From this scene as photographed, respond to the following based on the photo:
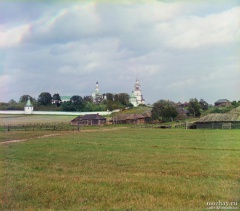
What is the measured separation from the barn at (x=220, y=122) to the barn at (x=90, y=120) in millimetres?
16137

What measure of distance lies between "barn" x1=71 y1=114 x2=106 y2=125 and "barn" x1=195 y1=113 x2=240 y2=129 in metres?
16.1

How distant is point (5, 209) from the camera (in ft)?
26.5

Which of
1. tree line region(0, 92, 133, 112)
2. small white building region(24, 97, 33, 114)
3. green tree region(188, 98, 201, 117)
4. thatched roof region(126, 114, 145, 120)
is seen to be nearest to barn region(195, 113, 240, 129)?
tree line region(0, 92, 133, 112)

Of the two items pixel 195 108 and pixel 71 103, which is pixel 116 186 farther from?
pixel 195 108

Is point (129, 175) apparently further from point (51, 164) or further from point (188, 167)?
point (51, 164)

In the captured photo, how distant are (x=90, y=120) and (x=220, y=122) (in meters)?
21.1

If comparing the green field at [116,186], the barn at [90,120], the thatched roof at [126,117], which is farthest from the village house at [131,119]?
the green field at [116,186]

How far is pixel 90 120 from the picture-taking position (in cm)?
5541

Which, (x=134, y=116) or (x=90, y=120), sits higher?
(x=134, y=116)

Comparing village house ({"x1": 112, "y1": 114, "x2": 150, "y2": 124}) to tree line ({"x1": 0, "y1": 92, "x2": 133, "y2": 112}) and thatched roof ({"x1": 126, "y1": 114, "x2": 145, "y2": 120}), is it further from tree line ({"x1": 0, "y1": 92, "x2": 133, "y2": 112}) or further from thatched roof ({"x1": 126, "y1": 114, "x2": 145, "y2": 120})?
tree line ({"x1": 0, "y1": 92, "x2": 133, "y2": 112})

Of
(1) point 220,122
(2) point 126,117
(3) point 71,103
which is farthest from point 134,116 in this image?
(3) point 71,103

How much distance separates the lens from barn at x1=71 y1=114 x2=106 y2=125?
49.2 meters

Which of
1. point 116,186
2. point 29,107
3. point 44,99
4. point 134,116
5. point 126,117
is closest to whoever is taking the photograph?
point 116,186

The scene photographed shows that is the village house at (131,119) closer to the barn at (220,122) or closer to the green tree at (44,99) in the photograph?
the barn at (220,122)
